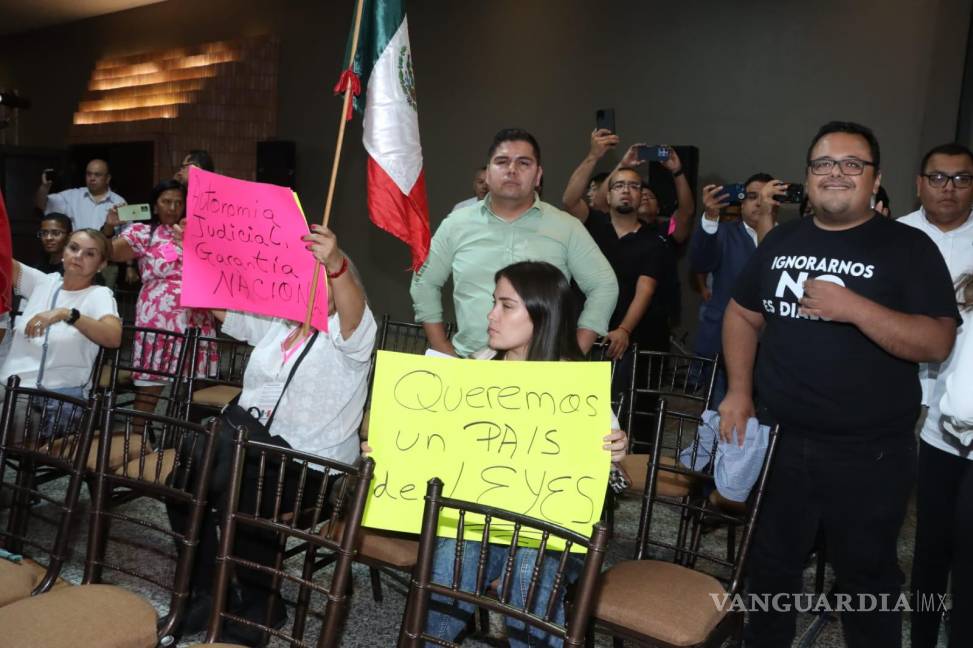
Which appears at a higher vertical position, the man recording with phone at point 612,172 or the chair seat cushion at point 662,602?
the man recording with phone at point 612,172

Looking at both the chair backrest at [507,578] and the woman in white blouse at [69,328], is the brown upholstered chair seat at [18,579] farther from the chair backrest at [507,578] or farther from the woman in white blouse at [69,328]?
the woman in white blouse at [69,328]

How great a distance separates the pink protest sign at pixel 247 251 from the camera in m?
1.97

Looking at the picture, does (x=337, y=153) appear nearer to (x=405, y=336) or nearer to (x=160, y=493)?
(x=160, y=493)

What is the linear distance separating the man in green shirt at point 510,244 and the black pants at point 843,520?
0.86 meters

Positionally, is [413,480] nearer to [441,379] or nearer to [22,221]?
[441,379]

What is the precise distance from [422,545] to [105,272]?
6466mm

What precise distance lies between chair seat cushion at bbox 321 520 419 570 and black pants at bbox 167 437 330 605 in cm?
16

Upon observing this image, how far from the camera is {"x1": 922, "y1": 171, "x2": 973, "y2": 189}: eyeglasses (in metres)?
2.57

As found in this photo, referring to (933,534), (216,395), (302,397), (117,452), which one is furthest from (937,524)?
(216,395)

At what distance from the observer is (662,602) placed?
182cm

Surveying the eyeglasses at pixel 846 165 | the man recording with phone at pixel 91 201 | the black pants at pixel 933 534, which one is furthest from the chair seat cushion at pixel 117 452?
the man recording with phone at pixel 91 201

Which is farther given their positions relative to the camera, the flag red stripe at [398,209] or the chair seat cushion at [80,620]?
the flag red stripe at [398,209]

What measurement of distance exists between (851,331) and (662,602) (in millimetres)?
762

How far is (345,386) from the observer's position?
2.24 meters
